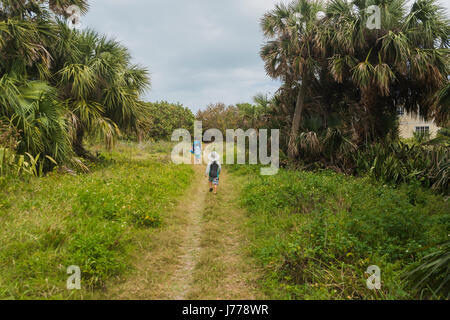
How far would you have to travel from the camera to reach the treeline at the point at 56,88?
6.91m

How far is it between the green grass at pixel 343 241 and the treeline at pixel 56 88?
19.2 feet

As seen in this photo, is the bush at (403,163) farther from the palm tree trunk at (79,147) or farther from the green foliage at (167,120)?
the green foliage at (167,120)

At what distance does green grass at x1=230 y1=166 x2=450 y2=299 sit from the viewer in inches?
129

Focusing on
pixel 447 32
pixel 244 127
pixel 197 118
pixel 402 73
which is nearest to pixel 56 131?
pixel 244 127

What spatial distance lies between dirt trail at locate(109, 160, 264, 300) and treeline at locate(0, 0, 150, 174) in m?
3.87

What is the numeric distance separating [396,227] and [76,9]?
1255cm

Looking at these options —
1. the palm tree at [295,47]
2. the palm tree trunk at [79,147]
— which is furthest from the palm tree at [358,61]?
the palm tree trunk at [79,147]

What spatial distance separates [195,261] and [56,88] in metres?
8.57

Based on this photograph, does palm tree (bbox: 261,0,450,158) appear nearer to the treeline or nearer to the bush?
the bush

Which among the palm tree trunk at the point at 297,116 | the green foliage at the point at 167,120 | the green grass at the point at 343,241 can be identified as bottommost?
the green grass at the point at 343,241

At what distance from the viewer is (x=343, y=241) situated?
12.8 feet

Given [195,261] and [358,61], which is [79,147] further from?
[358,61]

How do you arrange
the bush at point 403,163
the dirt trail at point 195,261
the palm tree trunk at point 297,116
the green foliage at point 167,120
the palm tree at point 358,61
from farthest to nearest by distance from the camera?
the green foliage at point 167,120 → the palm tree trunk at point 297,116 → the palm tree at point 358,61 → the bush at point 403,163 → the dirt trail at point 195,261

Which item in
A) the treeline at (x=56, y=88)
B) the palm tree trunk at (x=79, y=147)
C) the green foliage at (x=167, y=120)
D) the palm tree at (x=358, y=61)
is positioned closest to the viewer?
the treeline at (x=56, y=88)
